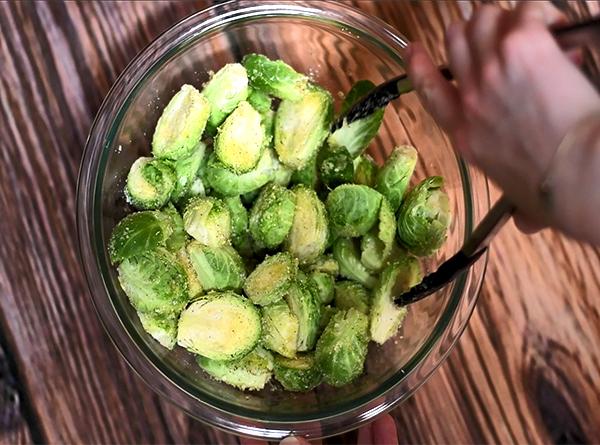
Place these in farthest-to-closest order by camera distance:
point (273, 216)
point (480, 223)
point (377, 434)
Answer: point (377, 434) < point (273, 216) < point (480, 223)

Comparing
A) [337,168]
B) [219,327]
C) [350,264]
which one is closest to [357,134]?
[337,168]

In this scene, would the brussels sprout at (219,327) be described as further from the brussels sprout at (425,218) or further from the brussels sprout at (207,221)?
the brussels sprout at (425,218)

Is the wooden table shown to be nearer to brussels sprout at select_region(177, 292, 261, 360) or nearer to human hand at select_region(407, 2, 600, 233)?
brussels sprout at select_region(177, 292, 261, 360)

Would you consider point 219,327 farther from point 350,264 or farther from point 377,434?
point 377,434

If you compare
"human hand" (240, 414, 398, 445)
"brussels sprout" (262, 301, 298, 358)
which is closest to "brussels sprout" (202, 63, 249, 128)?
"brussels sprout" (262, 301, 298, 358)

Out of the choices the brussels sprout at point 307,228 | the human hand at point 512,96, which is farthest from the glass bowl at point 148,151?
the human hand at point 512,96

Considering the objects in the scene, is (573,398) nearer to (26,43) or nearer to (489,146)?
(489,146)
